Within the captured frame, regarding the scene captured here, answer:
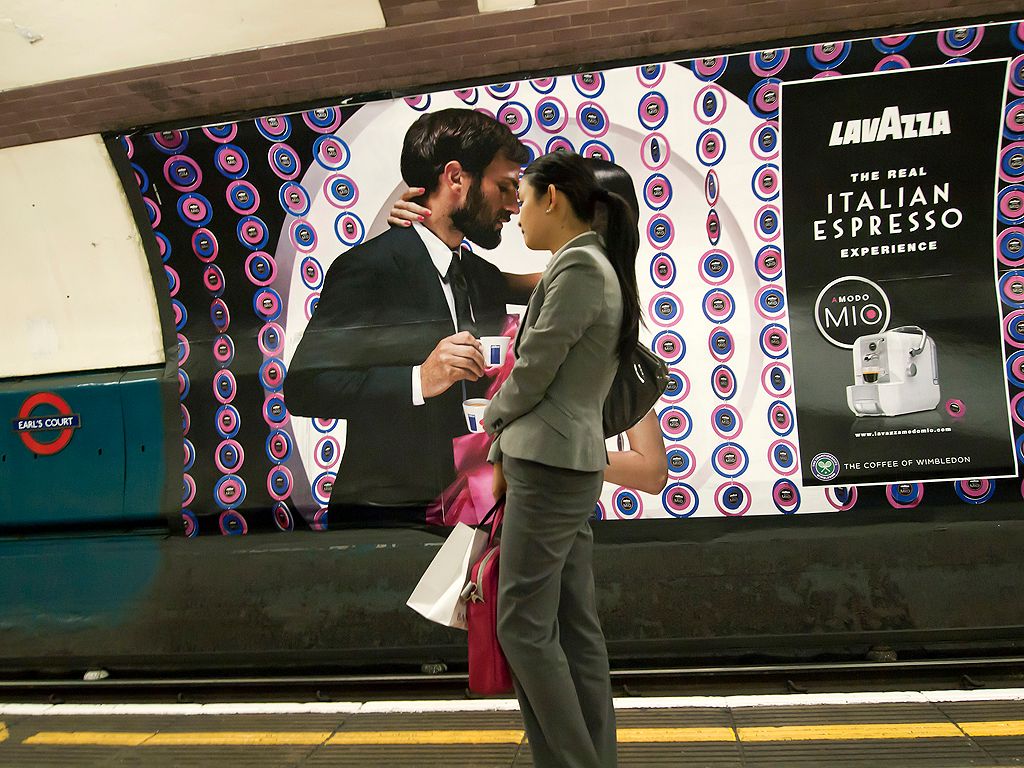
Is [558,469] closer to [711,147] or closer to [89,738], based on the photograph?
[711,147]

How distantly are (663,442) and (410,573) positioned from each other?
149 cm

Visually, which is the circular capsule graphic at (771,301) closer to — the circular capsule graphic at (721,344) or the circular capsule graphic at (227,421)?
the circular capsule graphic at (721,344)

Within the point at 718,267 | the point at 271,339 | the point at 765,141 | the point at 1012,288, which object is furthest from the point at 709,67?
the point at 271,339

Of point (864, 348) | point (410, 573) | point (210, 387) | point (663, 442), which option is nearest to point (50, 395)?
point (210, 387)

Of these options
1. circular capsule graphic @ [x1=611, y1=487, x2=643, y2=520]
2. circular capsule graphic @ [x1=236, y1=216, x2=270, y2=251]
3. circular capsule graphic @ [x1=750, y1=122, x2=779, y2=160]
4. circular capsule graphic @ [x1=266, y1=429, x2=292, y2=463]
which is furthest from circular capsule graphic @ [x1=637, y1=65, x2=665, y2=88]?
circular capsule graphic @ [x1=266, y1=429, x2=292, y2=463]

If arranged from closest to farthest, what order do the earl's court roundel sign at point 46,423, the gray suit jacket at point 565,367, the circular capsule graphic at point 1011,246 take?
the gray suit jacket at point 565,367, the circular capsule graphic at point 1011,246, the earl's court roundel sign at point 46,423

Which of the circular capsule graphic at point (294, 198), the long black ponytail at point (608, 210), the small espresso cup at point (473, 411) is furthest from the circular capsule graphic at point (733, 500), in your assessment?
the circular capsule graphic at point (294, 198)

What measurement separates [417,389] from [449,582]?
2.09 m

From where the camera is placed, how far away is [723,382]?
4.08 meters

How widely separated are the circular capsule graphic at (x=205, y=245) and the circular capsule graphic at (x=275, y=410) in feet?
2.85

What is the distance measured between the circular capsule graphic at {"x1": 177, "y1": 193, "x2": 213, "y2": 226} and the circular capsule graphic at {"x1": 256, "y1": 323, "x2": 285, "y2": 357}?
0.70m

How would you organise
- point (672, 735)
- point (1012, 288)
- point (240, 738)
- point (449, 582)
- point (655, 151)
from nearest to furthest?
point (449, 582), point (672, 735), point (240, 738), point (1012, 288), point (655, 151)

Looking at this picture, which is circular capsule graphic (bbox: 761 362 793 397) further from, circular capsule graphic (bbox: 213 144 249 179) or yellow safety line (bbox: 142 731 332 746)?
circular capsule graphic (bbox: 213 144 249 179)

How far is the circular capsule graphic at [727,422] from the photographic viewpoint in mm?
4070
